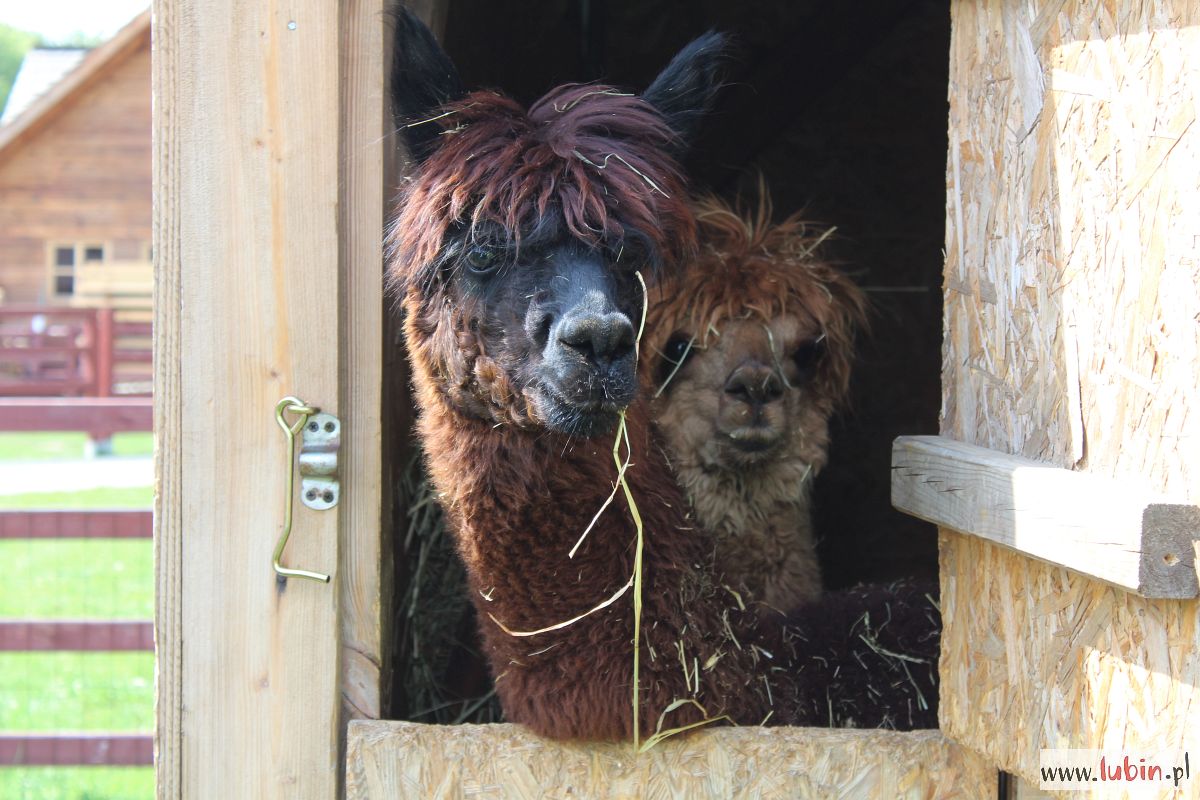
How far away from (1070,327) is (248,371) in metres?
1.78

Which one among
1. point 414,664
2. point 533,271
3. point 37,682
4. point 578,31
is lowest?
point 37,682

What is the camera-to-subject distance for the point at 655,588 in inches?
109

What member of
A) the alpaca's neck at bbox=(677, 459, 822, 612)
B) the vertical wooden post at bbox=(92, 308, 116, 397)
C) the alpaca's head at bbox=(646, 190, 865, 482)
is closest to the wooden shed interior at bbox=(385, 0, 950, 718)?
the alpaca's head at bbox=(646, 190, 865, 482)

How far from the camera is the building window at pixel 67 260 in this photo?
32000mm

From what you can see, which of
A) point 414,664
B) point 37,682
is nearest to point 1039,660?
point 414,664

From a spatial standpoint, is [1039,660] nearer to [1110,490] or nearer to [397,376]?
[1110,490]

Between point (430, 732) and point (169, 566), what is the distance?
730mm

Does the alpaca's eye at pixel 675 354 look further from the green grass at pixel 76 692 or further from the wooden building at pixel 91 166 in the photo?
the wooden building at pixel 91 166

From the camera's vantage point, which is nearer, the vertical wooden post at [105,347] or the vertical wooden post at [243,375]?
the vertical wooden post at [243,375]

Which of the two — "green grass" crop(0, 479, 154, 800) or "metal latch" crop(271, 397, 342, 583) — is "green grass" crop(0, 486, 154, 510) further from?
"metal latch" crop(271, 397, 342, 583)

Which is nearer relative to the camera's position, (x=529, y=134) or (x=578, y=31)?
(x=529, y=134)

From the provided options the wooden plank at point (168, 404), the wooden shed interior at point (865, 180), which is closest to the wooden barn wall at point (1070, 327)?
the wooden plank at point (168, 404)

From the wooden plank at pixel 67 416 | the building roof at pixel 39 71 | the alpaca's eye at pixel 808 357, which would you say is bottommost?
the wooden plank at pixel 67 416

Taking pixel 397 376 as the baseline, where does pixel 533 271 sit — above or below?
above
